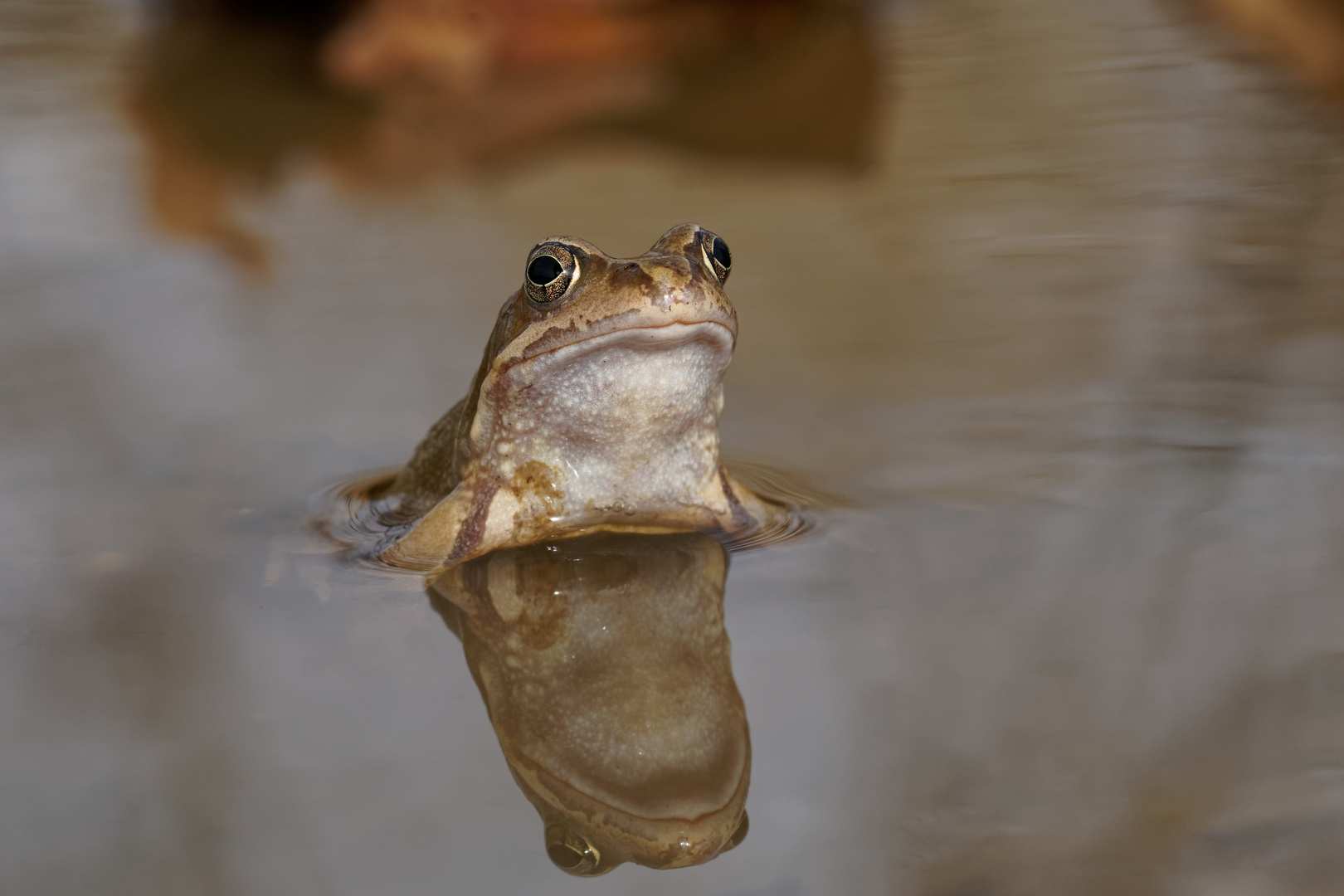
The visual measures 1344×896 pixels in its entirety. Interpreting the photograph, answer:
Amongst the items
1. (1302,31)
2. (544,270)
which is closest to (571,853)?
(544,270)

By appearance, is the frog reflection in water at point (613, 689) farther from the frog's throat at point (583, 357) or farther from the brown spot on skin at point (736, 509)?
the frog's throat at point (583, 357)

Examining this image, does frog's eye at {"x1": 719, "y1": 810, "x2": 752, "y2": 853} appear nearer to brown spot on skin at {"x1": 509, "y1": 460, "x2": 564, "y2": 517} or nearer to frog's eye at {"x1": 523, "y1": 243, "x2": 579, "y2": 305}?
brown spot on skin at {"x1": 509, "y1": 460, "x2": 564, "y2": 517}

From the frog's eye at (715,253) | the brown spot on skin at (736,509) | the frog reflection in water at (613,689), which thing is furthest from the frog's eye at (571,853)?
the frog's eye at (715,253)

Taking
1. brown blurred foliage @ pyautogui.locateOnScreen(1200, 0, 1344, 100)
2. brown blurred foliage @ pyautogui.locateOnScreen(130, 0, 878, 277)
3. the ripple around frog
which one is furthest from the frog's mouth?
brown blurred foliage @ pyautogui.locateOnScreen(1200, 0, 1344, 100)

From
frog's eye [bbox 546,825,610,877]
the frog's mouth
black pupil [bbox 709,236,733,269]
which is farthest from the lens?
black pupil [bbox 709,236,733,269]

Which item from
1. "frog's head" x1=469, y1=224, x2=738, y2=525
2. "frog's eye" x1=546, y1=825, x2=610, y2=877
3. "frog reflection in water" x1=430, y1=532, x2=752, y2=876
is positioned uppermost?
"frog's head" x1=469, y1=224, x2=738, y2=525

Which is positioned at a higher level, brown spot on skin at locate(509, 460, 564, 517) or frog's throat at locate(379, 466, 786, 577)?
brown spot on skin at locate(509, 460, 564, 517)
